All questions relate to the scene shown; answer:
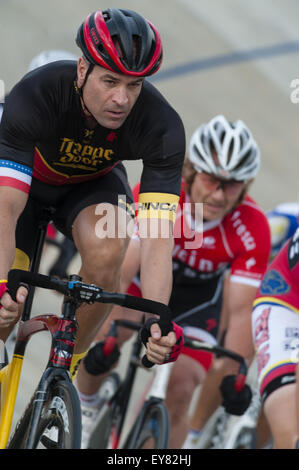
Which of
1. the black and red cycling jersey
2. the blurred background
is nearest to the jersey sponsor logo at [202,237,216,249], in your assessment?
the black and red cycling jersey

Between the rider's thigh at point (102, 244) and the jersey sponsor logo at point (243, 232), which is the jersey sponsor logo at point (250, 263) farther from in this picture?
the rider's thigh at point (102, 244)

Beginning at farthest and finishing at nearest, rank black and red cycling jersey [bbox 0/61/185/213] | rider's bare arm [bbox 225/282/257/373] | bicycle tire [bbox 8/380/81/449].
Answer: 1. rider's bare arm [bbox 225/282/257/373]
2. black and red cycling jersey [bbox 0/61/185/213]
3. bicycle tire [bbox 8/380/81/449]

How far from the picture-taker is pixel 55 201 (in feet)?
12.0

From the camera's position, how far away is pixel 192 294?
5.00m

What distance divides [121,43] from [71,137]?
497mm

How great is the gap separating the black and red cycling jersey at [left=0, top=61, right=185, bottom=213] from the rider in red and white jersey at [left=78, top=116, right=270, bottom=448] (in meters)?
1.15

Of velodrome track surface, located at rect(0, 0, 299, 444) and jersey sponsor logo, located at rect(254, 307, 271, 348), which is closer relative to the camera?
jersey sponsor logo, located at rect(254, 307, 271, 348)

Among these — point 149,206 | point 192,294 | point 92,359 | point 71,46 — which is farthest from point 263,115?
point 149,206

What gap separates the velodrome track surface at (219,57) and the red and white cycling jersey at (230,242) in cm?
450

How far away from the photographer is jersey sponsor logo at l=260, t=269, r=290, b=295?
3881mm

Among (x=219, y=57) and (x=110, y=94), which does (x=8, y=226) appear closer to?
(x=110, y=94)

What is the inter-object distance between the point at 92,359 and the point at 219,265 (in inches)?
38.5

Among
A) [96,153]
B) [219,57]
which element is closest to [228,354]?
[96,153]

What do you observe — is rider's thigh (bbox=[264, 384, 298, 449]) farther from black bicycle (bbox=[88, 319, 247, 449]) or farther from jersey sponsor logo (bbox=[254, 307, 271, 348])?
black bicycle (bbox=[88, 319, 247, 449])
